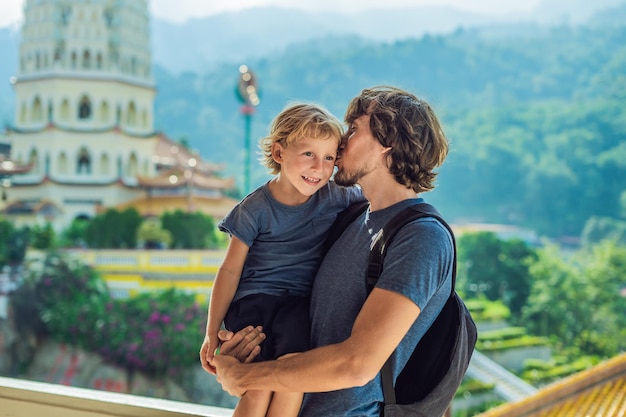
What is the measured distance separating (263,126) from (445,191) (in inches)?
205

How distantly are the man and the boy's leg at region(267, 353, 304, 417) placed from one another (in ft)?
0.08

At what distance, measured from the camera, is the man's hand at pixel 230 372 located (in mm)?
812

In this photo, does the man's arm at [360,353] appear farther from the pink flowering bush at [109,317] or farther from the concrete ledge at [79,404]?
the pink flowering bush at [109,317]

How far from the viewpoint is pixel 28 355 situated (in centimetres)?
1158

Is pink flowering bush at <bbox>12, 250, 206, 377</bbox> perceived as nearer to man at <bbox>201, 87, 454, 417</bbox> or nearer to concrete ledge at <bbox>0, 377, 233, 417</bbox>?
concrete ledge at <bbox>0, 377, 233, 417</bbox>

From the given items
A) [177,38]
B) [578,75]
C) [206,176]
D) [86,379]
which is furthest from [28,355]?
[177,38]

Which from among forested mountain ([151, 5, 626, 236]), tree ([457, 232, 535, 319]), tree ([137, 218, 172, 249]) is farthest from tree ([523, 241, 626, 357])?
tree ([137, 218, 172, 249])

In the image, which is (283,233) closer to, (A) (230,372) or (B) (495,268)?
(A) (230,372)

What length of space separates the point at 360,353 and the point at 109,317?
38.8 ft

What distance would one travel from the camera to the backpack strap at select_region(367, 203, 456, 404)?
768 millimetres

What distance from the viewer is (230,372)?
32.2 inches

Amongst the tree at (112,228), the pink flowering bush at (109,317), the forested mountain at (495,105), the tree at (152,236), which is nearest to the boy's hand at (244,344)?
the pink flowering bush at (109,317)

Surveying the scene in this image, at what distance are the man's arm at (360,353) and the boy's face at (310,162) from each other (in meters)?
0.19

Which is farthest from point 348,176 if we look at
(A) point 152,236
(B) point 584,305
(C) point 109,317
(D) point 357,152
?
(B) point 584,305
